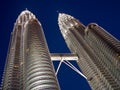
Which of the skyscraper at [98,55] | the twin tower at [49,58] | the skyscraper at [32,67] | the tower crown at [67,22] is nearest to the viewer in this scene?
the skyscraper at [32,67]

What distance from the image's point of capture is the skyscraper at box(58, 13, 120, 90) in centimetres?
2250

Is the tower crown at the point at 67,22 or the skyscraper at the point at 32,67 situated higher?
the tower crown at the point at 67,22

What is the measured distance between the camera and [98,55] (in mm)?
25750

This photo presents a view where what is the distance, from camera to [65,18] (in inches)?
1634

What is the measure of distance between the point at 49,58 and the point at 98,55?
11014 millimetres

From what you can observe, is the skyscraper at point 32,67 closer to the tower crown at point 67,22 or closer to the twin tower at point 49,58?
the twin tower at point 49,58

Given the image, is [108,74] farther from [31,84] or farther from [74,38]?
[31,84]

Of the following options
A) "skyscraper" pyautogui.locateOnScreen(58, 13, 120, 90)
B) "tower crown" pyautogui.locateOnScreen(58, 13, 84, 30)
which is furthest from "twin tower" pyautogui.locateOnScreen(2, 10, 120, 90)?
"tower crown" pyautogui.locateOnScreen(58, 13, 84, 30)

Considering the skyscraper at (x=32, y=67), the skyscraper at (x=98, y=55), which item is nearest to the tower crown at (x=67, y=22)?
the skyscraper at (x=98, y=55)

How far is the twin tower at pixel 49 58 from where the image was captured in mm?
13664

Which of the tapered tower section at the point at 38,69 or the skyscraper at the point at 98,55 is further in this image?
the skyscraper at the point at 98,55

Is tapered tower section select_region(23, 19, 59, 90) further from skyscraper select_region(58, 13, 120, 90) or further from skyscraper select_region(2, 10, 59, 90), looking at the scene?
skyscraper select_region(58, 13, 120, 90)

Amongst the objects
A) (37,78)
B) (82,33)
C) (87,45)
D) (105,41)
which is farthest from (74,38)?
(37,78)

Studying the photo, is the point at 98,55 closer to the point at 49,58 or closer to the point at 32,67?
the point at 49,58
